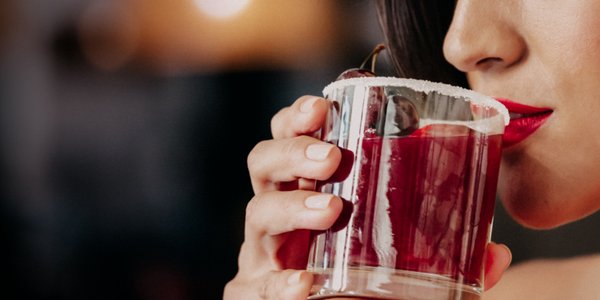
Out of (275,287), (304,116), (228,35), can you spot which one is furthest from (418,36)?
(228,35)

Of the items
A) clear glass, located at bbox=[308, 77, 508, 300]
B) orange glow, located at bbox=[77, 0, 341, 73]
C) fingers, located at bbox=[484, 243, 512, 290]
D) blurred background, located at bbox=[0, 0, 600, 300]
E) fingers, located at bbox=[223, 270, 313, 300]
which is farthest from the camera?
blurred background, located at bbox=[0, 0, 600, 300]

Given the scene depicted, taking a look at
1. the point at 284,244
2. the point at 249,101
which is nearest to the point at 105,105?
the point at 249,101

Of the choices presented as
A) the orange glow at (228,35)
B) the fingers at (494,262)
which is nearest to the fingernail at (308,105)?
the fingers at (494,262)

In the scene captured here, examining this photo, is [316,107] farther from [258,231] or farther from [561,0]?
[561,0]

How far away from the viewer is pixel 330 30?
1817 mm

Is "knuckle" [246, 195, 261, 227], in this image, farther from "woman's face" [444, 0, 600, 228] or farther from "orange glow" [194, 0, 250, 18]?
"orange glow" [194, 0, 250, 18]

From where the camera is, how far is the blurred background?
6.93ft

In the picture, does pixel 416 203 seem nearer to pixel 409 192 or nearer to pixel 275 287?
pixel 409 192

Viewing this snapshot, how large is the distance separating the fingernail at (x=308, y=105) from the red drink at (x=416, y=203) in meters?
0.18

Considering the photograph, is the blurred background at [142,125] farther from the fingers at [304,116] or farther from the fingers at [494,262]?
the fingers at [494,262]

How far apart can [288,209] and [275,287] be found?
0.42 feet

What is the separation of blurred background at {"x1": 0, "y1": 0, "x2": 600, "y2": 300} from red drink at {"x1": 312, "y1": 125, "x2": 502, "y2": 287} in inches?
36.7

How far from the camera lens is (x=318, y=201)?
84cm

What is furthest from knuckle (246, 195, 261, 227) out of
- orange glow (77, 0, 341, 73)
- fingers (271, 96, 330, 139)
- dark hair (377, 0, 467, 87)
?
orange glow (77, 0, 341, 73)
